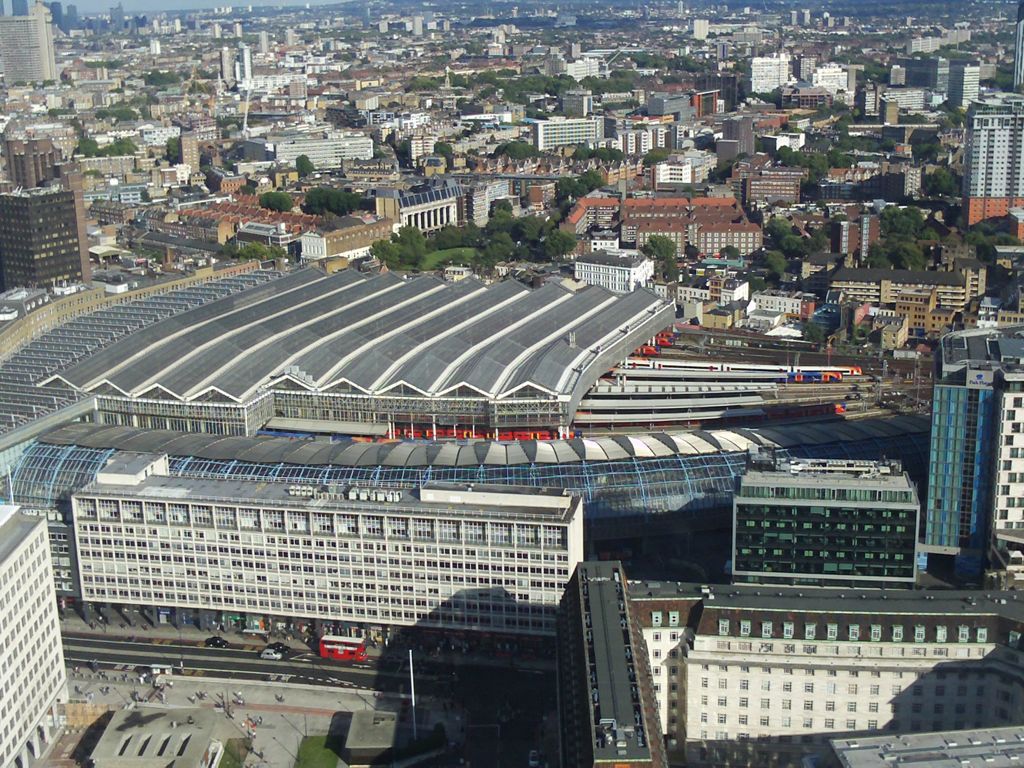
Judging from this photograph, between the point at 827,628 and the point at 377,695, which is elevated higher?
the point at 827,628

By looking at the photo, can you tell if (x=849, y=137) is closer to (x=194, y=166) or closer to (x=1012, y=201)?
(x=1012, y=201)

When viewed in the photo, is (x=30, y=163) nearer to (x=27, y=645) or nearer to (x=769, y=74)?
A: (x=27, y=645)

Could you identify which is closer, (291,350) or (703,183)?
(291,350)

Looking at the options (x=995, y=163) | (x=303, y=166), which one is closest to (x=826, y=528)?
(x=995, y=163)

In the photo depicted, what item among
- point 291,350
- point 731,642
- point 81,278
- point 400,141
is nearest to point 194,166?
point 400,141

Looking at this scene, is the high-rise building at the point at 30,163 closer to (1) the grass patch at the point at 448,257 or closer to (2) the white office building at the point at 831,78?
(1) the grass patch at the point at 448,257
